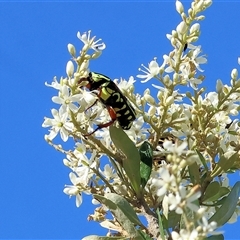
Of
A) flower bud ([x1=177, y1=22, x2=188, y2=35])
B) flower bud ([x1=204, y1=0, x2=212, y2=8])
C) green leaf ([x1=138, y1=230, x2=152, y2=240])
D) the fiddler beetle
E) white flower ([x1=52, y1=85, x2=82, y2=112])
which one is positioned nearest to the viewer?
green leaf ([x1=138, y1=230, x2=152, y2=240])

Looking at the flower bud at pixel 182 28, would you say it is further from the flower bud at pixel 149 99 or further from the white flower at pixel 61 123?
the white flower at pixel 61 123

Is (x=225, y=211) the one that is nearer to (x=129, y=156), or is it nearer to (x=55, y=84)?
(x=129, y=156)

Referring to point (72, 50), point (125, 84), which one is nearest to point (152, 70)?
point (125, 84)

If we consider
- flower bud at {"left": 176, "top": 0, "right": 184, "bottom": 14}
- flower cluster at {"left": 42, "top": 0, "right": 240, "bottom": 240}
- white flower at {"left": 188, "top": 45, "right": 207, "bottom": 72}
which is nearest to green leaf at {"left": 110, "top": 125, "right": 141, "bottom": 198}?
flower cluster at {"left": 42, "top": 0, "right": 240, "bottom": 240}

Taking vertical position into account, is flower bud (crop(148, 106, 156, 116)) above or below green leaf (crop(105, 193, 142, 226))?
above

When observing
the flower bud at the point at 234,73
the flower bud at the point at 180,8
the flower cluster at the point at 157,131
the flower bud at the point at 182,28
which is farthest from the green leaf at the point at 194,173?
the flower bud at the point at 180,8

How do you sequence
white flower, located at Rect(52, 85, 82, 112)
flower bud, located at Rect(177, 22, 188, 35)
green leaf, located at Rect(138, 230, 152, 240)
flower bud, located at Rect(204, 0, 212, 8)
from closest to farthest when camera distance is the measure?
1. green leaf, located at Rect(138, 230, 152, 240)
2. white flower, located at Rect(52, 85, 82, 112)
3. flower bud, located at Rect(177, 22, 188, 35)
4. flower bud, located at Rect(204, 0, 212, 8)

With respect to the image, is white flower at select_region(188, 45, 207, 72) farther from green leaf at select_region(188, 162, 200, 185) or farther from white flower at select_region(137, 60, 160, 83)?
green leaf at select_region(188, 162, 200, 185)
